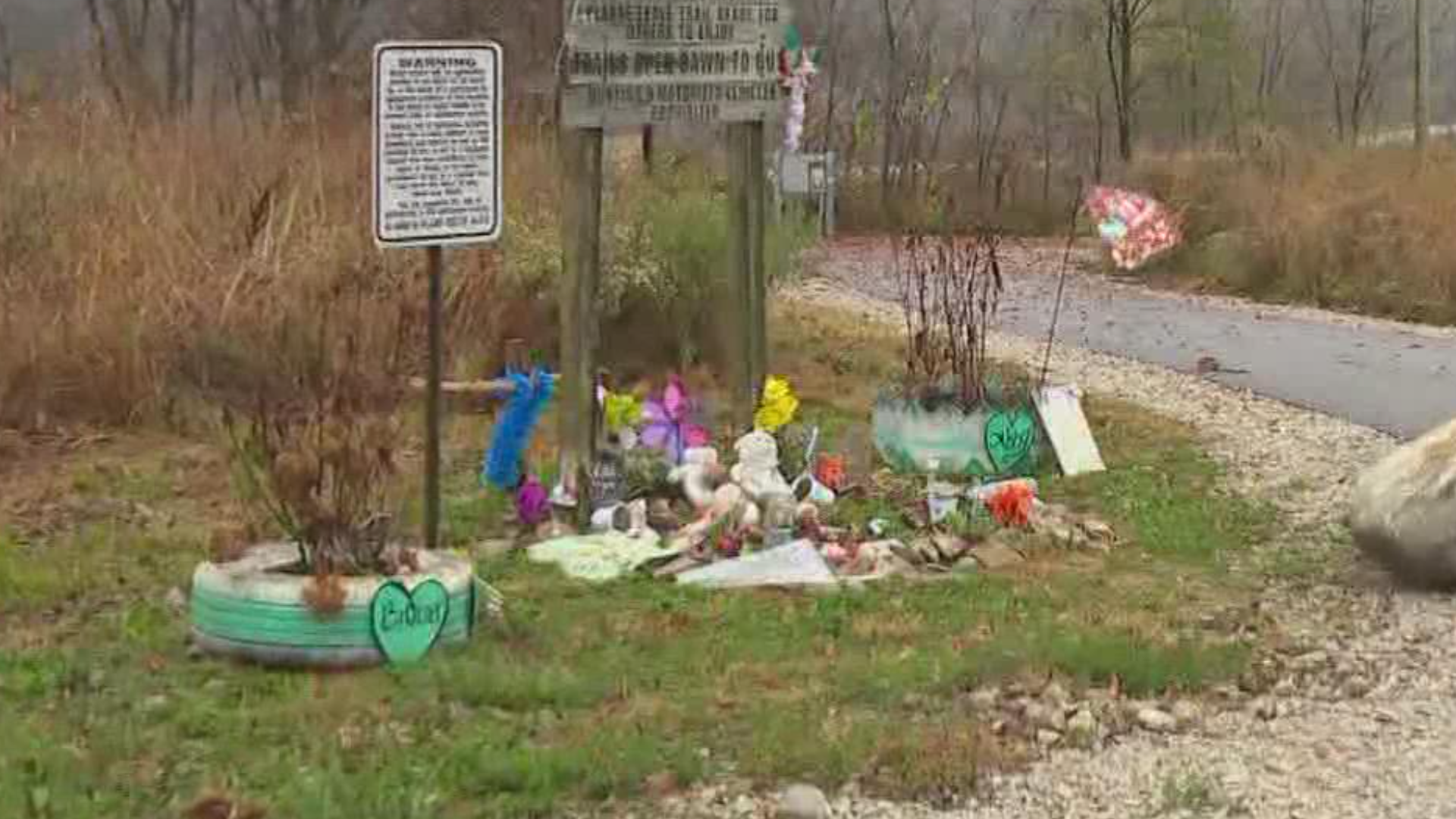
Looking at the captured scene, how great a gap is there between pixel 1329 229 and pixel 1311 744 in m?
18.1

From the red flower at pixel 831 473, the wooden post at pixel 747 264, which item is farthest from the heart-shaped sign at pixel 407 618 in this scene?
the wooden post at pixel 747 264

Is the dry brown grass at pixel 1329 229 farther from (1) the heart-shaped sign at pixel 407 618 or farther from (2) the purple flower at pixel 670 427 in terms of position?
(1) the heart-shaped sign at pixel 407 618

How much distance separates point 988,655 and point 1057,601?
3.62ft

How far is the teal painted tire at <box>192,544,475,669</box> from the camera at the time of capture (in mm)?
6352

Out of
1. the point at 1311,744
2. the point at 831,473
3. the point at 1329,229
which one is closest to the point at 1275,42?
the point at 1329,229

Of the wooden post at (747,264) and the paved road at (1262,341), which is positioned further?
the paved road at (1262,341)

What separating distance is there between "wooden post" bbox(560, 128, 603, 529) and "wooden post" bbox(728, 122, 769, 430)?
46.4 inches

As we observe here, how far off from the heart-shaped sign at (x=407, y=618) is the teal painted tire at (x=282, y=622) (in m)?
0.02

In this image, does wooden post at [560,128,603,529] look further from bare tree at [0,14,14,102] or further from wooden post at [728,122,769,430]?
bare tree at [0,14,14,102]

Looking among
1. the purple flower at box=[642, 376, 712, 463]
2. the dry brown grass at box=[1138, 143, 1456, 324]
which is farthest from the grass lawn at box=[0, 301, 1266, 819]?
the dry brown grass at box=[1138, 143, 1456, 324]

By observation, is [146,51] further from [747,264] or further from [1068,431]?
[1068,431]

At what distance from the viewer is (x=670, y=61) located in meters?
9.35

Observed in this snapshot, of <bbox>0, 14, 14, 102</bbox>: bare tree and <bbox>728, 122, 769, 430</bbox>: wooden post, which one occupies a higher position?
<bbox>0, 14, 14, 102</bbox>: bare tree

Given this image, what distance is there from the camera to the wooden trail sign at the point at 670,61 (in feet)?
29.6
